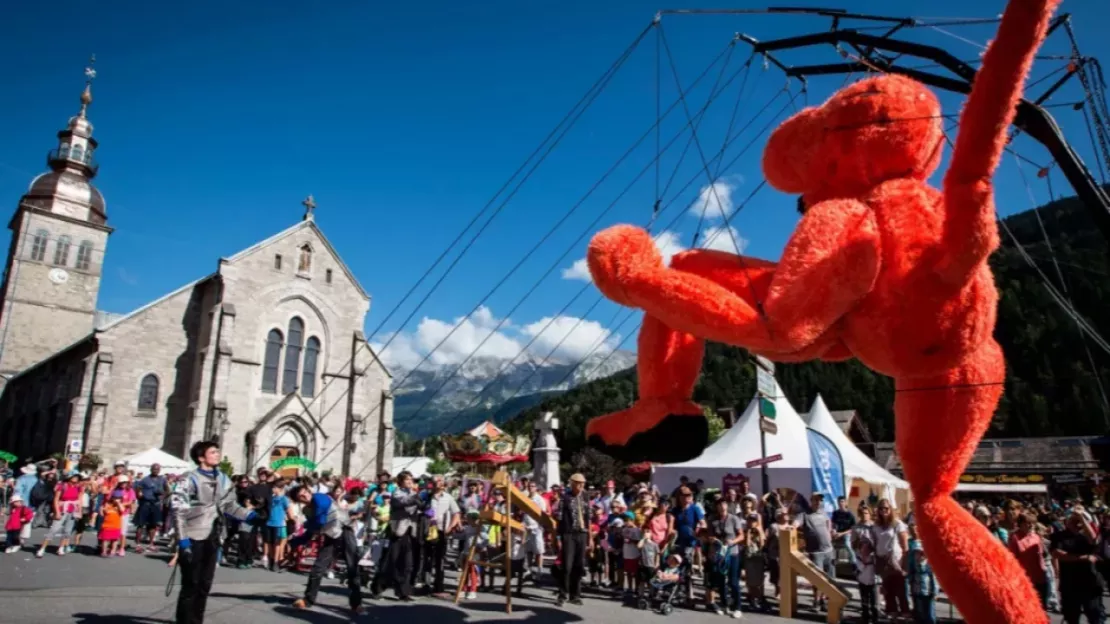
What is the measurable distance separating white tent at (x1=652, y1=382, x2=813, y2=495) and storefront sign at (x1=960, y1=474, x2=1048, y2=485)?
1734 centimetres

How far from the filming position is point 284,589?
8.81 m

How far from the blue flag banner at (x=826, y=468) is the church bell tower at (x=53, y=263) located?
38.3m

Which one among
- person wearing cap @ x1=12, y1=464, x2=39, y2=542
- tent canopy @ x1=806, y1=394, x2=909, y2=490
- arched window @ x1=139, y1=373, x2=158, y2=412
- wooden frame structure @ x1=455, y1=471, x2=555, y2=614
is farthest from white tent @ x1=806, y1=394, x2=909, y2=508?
arched window @ x1=139, y1=373, x2=158, y2=412

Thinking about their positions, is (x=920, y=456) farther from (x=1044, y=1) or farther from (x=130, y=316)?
(x=130, y=316)

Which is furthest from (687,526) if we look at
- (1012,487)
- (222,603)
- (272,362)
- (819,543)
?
(1012,487)

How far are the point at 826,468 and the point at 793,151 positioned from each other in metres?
10.8

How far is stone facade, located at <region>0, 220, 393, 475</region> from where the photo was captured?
76.5ft

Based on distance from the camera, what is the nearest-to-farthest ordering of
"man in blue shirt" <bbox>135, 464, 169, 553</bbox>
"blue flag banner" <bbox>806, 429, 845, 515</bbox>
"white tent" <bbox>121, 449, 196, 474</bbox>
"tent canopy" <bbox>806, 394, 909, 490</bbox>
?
"man in blue shirt" <bbox>135, 464, 169, 553</bbox>, "blue flag banner" <bbox>806, 429, 845, 515</bbox>, "tent canopy" <bbox>806, 394, 909, 490</bbox>, "white tent" <bbox>121, 449, 196, 474</bbox>

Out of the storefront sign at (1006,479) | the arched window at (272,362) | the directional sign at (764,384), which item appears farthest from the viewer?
the storefront sign at (1006,479)

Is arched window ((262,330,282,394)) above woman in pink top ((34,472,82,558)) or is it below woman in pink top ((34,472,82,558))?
above

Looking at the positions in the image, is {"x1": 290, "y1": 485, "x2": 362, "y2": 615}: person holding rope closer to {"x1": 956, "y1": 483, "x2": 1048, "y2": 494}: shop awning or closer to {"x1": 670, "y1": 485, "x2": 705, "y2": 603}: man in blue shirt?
{"x1": 670, "y1": 485, "x2": 705, "y2": 603}: man in blue shirt

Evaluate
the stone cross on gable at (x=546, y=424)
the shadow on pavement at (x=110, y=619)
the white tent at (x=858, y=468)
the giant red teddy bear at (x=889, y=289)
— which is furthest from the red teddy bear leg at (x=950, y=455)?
the white tent at (x=858, y=468)

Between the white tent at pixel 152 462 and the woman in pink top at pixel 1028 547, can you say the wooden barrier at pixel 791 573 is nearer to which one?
the woman in pink top at pixel 1028 547

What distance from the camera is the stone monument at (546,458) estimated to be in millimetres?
15055
